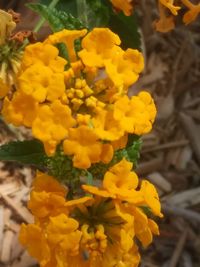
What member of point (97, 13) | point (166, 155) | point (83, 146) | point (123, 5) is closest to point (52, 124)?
point (83, 146)

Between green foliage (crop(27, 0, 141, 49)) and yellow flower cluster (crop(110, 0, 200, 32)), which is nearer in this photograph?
yellow flower cluster (crop(110, 0, 200, 32))

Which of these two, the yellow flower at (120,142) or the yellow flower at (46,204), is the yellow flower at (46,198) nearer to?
the yellow flower at (46,204)

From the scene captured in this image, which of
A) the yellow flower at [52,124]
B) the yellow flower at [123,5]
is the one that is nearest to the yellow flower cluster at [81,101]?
the yellow flower at [52,124]

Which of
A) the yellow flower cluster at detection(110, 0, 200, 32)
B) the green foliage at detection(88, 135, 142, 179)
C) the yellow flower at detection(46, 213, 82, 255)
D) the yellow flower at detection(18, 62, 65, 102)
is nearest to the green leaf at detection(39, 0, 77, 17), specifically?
the yellow flower cluster at detection(110, 0, 200, 32)

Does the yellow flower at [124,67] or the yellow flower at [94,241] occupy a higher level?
the yellow flower at [124,67]

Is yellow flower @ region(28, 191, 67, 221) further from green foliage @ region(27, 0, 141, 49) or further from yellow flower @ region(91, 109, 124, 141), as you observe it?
green foliage @ region(27, 0, 141, 49)

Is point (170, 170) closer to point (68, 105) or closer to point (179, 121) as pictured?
point (179, 121)
